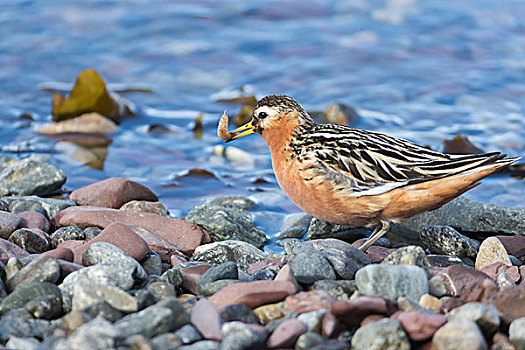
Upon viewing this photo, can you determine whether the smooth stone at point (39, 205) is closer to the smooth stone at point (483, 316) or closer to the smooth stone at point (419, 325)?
the smooth stone at point (419, 325)

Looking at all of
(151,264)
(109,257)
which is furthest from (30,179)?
(109,257)

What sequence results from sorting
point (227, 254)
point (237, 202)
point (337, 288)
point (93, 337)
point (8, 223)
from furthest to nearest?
point (237, 202), point (227, 254), point (8, 223), point (337, 288), point (93, 337)

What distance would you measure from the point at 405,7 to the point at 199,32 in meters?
4.87

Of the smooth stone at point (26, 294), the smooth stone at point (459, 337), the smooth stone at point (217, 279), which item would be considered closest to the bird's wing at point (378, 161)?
the smooth stone at point (217, 279)

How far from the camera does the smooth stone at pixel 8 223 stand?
19.2 feet

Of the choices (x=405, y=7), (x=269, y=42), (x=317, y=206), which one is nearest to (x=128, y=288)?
(x=317, y=206)

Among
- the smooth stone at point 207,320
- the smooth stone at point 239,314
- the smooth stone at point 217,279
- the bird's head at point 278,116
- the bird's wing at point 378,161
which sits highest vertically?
the bird's head at point 278,116

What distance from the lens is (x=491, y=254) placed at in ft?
18.6

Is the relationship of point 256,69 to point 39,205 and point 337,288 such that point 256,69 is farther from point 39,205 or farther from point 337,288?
point 337,288

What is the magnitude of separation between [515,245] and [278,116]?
2562 millimetres

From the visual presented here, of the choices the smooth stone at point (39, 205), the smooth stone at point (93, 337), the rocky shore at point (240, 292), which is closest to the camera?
the smooth stone at point (93, 337)

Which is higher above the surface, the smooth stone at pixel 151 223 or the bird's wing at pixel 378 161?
the bird's wing at pixel 378 161

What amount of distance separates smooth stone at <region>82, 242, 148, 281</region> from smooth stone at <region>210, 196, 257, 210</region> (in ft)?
10.6

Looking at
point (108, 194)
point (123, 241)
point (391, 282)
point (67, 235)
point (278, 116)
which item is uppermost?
point (278, 116)
